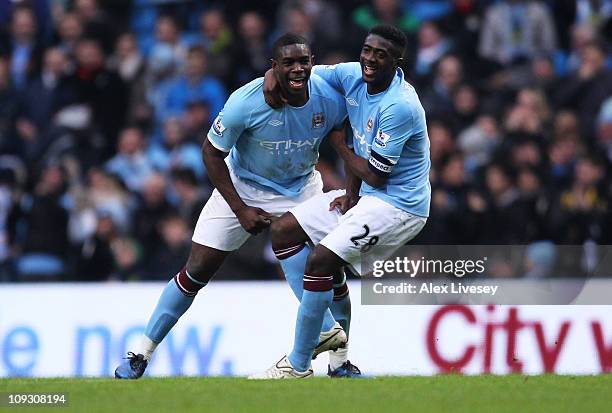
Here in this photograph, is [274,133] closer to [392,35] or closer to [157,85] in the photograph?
[392,35]

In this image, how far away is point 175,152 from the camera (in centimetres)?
1519

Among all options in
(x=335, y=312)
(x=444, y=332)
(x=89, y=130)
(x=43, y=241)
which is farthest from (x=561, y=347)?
(x=89, y=130)

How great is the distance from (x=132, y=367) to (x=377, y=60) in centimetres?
269

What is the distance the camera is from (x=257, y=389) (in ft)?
28.3

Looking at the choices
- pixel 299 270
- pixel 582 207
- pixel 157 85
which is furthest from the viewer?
pixel 157 85

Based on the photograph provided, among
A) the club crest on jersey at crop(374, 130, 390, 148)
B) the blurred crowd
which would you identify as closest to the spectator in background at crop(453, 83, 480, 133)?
the blurred crowd

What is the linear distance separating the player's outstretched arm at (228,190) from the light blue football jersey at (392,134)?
74 centimetres

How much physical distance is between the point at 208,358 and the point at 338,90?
10.3 feet

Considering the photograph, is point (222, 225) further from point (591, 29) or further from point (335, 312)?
point (591, 29)

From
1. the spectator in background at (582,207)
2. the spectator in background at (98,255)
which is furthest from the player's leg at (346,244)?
the spectator in background at (98,255)

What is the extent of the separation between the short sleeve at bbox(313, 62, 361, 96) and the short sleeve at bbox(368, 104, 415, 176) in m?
0.53

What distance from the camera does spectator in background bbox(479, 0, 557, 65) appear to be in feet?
51.4

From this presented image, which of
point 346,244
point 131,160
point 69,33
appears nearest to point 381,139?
point 346,244

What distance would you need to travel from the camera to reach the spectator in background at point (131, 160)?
15.1m
